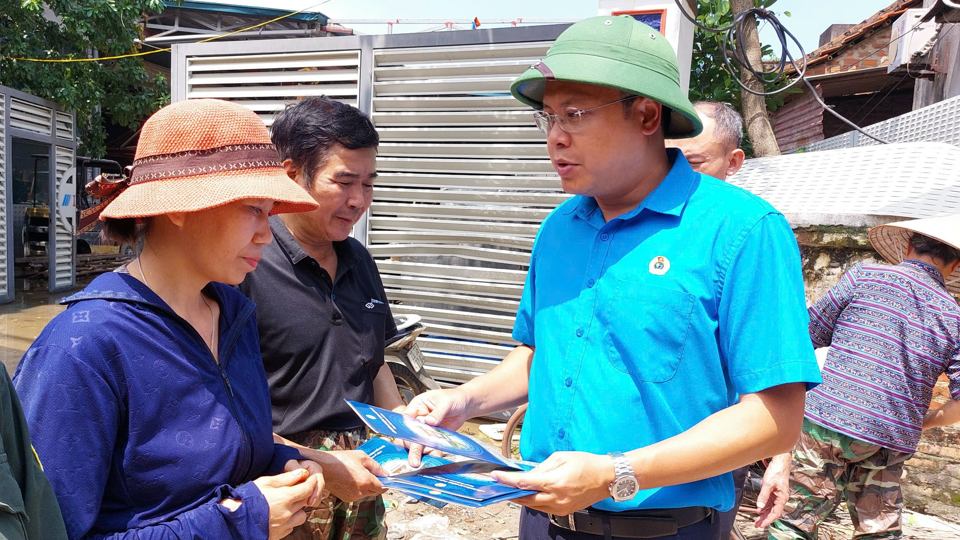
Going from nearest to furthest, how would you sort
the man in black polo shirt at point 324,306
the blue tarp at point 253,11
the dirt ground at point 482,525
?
the man in black polo shirt at point 324,306, the dirt ground at point 482,525, the blue tarp at point 253,11

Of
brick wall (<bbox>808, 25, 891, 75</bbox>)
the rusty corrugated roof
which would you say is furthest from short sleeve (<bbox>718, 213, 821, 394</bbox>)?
brick wall (<bbox>808, 25, 891, 75</bbox>)

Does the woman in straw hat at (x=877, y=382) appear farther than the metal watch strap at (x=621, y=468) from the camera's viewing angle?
Yes

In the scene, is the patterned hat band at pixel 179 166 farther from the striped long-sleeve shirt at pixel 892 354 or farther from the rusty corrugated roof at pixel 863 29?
the rusty corrugated roof at pixel 863 29

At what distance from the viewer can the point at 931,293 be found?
322cm

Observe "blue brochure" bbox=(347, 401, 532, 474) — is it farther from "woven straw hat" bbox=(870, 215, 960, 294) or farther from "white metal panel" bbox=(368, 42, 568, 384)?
"white metal panel" bbox=(368, 42, 568, 384)

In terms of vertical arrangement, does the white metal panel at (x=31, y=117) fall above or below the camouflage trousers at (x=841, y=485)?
above

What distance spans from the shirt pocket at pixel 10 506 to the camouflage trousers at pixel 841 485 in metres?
3.33

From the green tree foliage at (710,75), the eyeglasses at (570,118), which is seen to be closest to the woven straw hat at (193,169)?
the eyeglasses at (570,118)

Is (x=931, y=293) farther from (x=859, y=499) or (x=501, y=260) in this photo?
(x=501, y=260)

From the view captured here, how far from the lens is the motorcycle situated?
193 inches

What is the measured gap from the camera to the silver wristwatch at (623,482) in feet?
4.92

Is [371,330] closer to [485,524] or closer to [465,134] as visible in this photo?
[485,524]

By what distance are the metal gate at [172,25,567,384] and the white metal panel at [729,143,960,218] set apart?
65.7 inches

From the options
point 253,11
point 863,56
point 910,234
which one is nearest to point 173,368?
point 910,234
